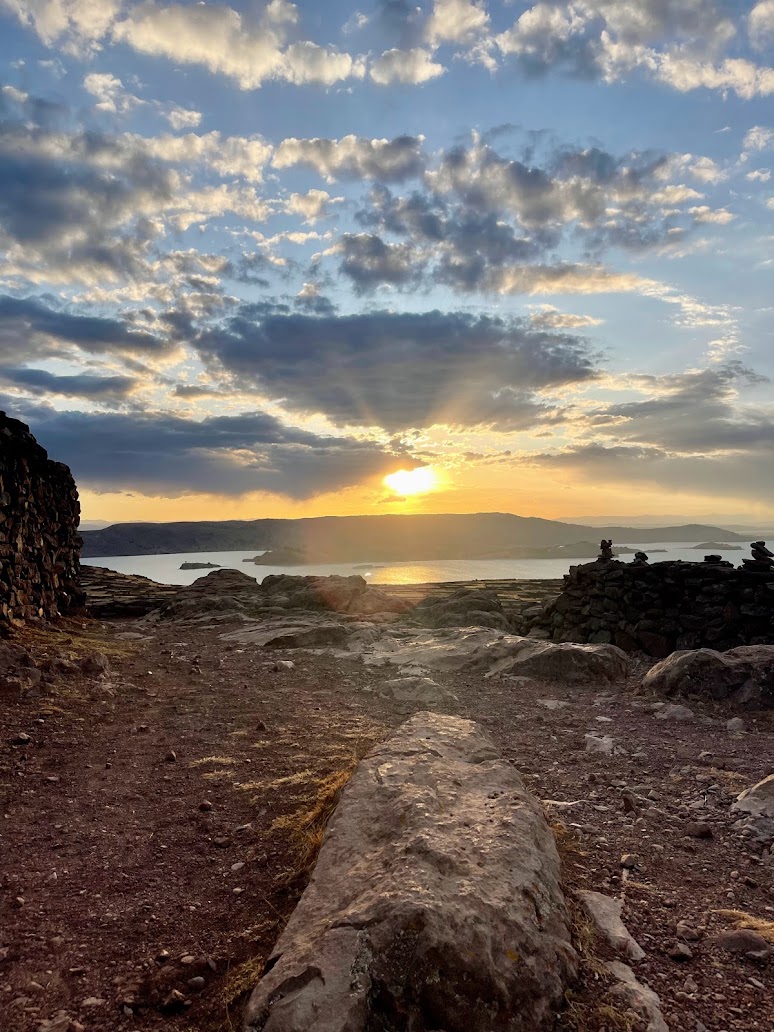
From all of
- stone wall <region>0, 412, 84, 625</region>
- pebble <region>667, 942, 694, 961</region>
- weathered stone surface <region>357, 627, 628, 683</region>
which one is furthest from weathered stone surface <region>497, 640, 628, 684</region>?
stone wall <region>0, 412, 84, 625</region>

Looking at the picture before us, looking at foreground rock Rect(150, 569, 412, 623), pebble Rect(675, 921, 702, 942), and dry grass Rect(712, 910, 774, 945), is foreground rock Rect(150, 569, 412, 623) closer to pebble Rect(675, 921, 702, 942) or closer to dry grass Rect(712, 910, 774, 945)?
dry grass Rect(712, 910, 774, 945)

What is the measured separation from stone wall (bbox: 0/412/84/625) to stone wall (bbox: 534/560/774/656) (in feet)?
45.5

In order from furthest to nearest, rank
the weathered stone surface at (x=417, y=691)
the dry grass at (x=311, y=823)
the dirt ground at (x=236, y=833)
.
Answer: the weathered stone surface at (x=417, y=691) < the dry grass at (x=311, y=823) < the dirt ground at (x=236, y=833)

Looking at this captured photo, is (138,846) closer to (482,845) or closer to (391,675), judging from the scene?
(482,845)

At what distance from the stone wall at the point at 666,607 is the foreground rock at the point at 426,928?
37.1ft

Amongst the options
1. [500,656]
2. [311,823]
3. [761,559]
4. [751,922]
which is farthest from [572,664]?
[751,922]

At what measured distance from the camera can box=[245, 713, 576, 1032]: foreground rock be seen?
2635mm

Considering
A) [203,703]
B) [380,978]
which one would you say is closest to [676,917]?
[380,978]

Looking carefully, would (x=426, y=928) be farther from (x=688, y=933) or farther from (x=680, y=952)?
(x=688, y=933)

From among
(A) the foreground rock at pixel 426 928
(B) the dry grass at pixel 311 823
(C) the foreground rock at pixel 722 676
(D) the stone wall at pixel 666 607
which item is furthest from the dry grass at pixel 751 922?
(D) the stone wall at pixel 666 607

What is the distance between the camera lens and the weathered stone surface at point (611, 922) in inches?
132

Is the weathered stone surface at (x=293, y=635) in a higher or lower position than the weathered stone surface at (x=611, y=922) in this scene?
lower

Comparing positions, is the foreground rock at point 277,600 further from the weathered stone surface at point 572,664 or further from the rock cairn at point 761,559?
the rock cairn at point 761,559

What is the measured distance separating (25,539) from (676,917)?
15.3m
